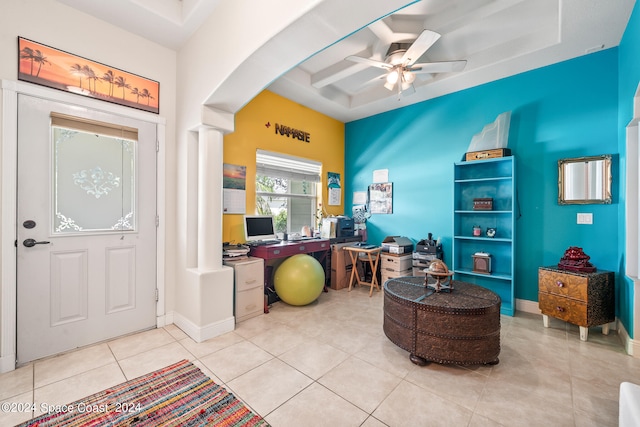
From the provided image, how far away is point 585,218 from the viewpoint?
3195mm

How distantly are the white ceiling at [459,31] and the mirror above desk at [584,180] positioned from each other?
1.29 metres

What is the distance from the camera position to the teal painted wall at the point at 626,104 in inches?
92.6

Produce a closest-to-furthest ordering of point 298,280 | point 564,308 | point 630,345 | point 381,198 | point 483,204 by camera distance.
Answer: point 630,345
point 564,308
point 298,280
point 483,204
point 381,198

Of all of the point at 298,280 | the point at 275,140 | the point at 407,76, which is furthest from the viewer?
the point at 275,140

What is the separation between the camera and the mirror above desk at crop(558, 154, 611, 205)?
3.05 meters

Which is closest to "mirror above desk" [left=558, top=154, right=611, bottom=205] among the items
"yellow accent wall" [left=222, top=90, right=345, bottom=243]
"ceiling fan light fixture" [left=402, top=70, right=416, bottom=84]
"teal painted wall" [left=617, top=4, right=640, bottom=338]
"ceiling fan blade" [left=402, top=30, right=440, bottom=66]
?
"teal painted wall" [left=617, top=4, right=640, bottom=338]

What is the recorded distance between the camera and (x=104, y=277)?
2.76m

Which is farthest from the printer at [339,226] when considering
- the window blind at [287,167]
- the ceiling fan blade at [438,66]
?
the ceiling fan blade at [438,66]

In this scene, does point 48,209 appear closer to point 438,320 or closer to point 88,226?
point 88,226

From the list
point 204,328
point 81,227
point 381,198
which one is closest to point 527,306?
point 381,198

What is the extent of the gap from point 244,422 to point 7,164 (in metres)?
2.81

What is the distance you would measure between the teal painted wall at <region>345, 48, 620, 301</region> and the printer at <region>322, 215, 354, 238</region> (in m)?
0.70

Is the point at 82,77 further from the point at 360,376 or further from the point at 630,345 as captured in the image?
the point at 630,345

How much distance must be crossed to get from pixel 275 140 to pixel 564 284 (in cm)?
417
